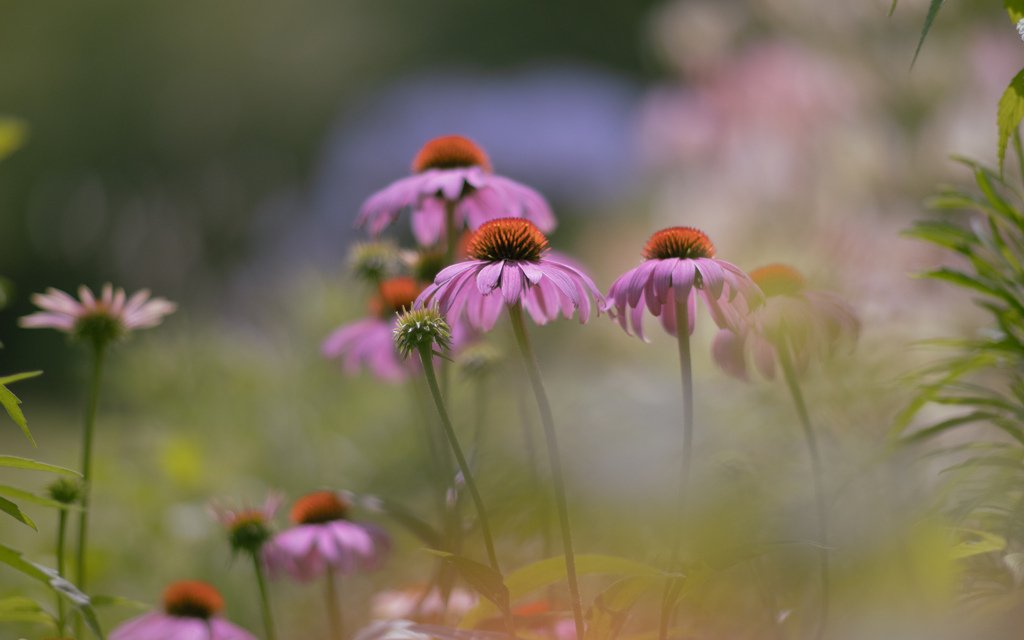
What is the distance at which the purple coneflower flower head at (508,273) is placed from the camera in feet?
1.33

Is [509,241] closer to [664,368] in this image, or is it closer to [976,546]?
[976,546]

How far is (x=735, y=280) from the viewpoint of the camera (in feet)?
1.38

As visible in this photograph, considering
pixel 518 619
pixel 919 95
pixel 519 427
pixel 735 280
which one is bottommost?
pixel 518 619

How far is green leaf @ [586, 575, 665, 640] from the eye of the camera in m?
0.43

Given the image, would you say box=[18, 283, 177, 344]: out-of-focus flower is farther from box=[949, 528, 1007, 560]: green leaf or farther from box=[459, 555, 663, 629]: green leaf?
box=[949, 528, 1007, 560]: green leaf

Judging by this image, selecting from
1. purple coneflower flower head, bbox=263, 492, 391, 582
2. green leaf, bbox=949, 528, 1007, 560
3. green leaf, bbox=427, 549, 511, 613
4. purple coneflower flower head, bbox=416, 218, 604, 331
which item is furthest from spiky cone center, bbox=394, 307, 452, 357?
green leaf, bbox=949, 528, 1007, 560

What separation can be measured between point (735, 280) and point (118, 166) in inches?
214

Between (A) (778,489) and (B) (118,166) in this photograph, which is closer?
(A) (778,489)

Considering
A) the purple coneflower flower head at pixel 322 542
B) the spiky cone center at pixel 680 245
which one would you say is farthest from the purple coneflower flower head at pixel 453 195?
the purple coneflower flower head at pixel 322 542

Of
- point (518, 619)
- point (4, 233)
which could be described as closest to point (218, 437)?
point (518, 619)

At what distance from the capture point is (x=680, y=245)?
1.47 feet

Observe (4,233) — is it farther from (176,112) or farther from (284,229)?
(284,229)

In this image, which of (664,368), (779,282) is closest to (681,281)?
(779,282)

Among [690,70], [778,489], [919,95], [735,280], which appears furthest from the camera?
[690,70]
